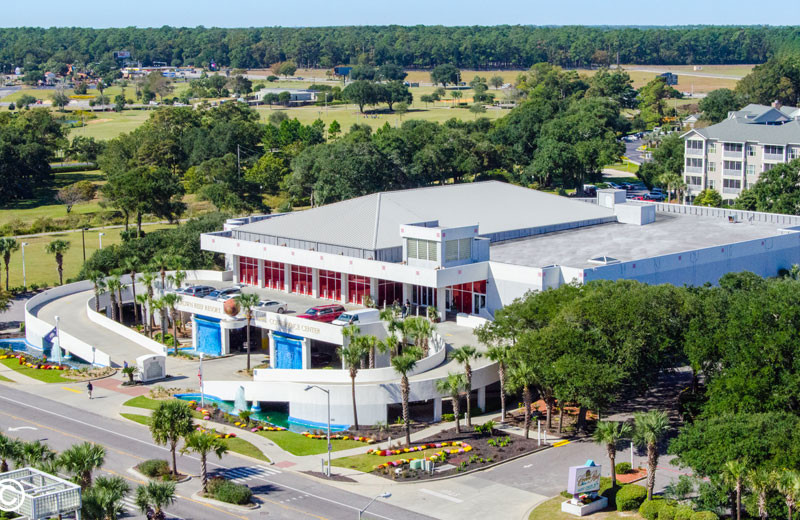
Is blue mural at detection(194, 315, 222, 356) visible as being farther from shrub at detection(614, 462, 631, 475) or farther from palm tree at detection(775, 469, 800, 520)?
palm tree at detection(775, 469, 800, 520)

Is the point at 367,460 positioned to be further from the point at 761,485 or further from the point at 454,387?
the point at 761,485

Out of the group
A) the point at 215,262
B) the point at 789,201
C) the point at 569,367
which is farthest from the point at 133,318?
the point at 789,201

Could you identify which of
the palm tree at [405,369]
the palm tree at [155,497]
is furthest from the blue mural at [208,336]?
the palm tree at [155,497]

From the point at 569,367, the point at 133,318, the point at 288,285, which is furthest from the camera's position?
the point at 133,318

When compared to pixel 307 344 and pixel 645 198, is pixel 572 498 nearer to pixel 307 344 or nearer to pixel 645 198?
pixel 307 344

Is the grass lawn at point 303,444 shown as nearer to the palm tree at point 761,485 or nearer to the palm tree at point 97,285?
the palm tree at point 761,485

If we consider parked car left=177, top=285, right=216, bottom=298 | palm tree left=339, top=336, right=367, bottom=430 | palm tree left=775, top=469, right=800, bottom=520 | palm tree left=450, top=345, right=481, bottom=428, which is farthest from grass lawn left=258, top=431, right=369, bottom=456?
palm tree left=775, top=469, right=800, bottom=520

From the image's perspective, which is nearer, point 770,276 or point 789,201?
point 770,276
